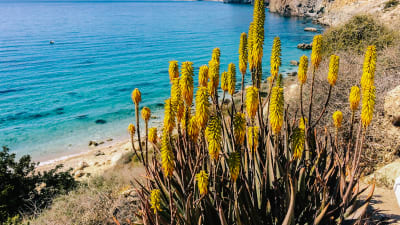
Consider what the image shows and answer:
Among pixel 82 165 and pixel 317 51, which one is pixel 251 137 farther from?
pixel 82 165

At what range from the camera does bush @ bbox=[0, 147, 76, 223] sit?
27.2ft

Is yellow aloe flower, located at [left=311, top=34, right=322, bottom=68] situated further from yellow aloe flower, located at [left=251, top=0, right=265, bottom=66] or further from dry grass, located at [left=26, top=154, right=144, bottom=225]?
dry grass, located at [left=26, top=154, right=144, bottom=225]

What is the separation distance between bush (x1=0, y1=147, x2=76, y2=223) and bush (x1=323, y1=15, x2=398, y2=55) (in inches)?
595

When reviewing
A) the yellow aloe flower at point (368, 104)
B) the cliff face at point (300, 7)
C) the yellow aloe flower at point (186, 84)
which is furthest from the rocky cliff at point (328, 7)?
the yellow aloe flower at point (186, 84)

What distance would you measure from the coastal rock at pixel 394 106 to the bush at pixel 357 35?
8.82 meters

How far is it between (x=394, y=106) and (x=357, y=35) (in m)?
11.2

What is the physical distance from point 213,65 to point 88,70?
1255 inches

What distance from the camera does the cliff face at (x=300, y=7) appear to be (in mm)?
79525

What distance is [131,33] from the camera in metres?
55.6

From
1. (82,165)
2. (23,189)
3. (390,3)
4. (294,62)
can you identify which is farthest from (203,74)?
(390,3)

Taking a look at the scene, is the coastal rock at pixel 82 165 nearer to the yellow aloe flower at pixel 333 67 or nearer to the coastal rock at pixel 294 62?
the yellow aloe flower at pixel 333 67

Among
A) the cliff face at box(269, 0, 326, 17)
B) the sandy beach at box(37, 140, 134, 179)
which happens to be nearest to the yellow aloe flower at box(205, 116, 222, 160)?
the sandy beach at box(37, 140, 134, 179)

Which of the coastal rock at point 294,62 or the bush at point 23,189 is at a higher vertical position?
the coastal rock at point 294,62

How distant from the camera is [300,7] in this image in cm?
8669
